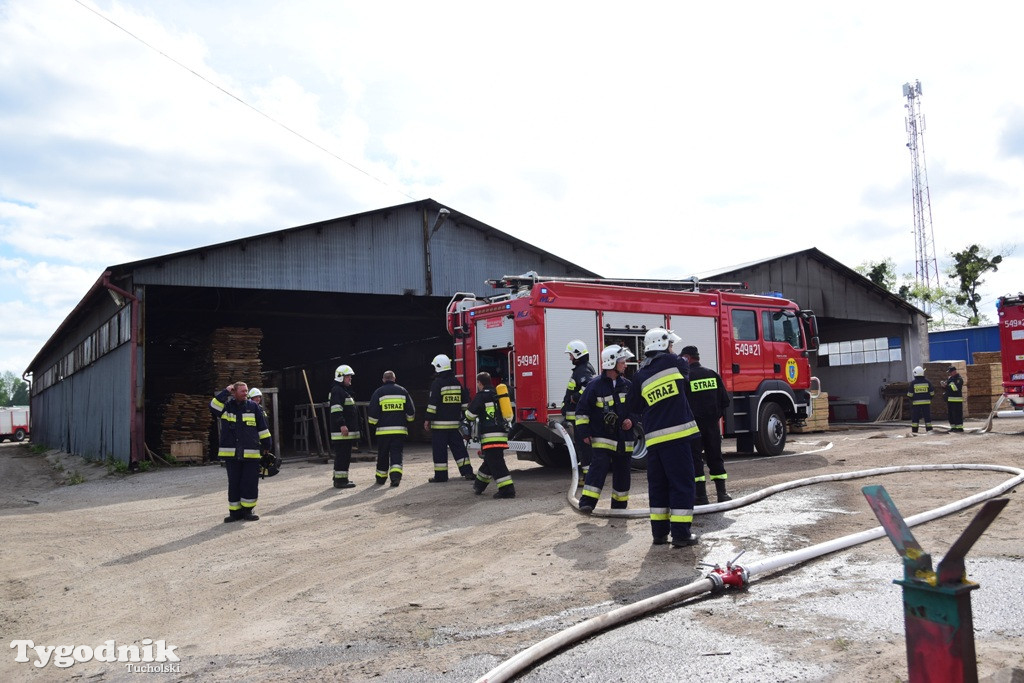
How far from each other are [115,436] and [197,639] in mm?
15194

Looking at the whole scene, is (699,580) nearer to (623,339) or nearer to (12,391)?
(623,339)

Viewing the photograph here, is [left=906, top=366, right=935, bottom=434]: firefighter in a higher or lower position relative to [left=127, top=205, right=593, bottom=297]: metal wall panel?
lower

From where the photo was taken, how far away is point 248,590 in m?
6.13

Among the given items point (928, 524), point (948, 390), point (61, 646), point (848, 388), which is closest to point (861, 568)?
point (928, 524)

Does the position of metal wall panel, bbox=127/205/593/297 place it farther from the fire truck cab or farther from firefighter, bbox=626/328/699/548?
firefighter, bbox=626/328/699/548

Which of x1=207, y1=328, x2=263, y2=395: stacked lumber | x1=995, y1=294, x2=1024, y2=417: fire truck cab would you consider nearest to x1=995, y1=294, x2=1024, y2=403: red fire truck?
x1=995, y1=294, x2=1024, y2=417: fire truck cab

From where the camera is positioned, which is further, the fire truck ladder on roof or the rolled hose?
the fire truck ladder on roof

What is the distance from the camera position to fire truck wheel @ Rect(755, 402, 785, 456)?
13414 millimetres

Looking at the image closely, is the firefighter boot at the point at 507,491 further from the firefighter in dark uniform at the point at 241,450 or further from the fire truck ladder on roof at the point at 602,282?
the fire truck ladder on roof at the point at 602,282

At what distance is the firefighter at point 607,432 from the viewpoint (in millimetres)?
7949

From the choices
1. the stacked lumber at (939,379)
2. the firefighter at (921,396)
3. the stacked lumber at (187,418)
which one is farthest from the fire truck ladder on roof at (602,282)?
the stacked lumber at (939,379)

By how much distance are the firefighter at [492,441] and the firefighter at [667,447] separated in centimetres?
312

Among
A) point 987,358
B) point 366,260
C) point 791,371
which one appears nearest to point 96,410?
point 366,260
